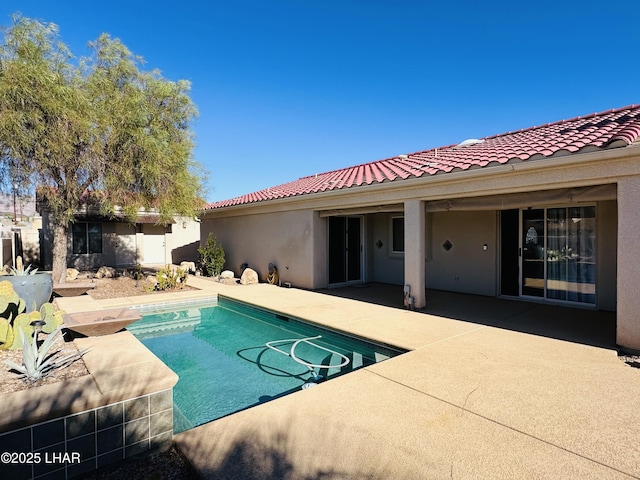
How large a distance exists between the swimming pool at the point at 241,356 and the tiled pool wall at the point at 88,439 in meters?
1.02

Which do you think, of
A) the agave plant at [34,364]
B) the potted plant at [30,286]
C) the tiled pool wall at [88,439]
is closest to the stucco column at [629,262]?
the tiled pool wall at [88,439]

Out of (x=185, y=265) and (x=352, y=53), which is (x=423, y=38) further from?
(x=185, y=265)

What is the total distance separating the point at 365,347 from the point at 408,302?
2.87 meters

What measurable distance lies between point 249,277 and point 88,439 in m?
12.1

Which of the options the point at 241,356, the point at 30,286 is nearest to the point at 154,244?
the point at 30,286

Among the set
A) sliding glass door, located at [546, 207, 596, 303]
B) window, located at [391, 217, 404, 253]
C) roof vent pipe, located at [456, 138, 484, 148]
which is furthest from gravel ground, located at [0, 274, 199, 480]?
roof vent pipe, located at [456, 138, 484, 148]

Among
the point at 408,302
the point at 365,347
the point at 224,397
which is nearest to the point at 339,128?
the point at 408,302

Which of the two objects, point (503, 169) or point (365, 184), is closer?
point (503, 169)

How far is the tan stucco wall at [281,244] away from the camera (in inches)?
523

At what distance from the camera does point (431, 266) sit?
42.4 feet

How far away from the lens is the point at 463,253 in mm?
11922

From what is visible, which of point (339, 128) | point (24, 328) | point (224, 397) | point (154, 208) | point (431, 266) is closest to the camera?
point (24, 328)

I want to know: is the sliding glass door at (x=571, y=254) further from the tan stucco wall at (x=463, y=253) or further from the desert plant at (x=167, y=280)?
the desert plant at (x=167, y=280)

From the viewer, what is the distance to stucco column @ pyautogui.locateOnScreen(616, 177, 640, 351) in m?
5.82
